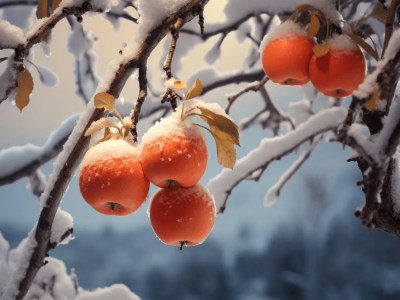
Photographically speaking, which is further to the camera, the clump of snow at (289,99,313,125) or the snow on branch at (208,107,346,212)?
the clump of snow at (289,99,313,125)

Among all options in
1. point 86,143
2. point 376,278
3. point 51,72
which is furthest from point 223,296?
point 86,143

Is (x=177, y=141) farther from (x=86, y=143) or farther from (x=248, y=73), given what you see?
(x=248, y=73)

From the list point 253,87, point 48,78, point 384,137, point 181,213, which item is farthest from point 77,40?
point 384,137

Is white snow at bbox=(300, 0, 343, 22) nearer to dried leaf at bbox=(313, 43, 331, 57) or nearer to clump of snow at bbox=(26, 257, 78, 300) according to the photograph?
dried leaf at bbox=(313, 43, 331, 57)

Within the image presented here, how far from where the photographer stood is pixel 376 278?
405 cm

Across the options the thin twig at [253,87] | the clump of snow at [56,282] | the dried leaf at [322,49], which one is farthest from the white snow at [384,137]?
the clump of snow at [56,282]

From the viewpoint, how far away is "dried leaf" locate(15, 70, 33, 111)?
0.74 metres

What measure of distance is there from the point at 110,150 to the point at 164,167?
0.21 feet

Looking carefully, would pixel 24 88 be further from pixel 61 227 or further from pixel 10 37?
pixel 61 227

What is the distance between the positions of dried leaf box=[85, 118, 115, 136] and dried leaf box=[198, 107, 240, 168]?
102 millimetres

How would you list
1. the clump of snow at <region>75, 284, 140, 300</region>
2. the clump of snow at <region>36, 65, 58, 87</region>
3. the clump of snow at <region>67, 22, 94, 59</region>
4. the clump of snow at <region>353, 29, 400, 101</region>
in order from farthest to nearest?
the clump of snow at <region>36, 65, 58, 87</region>, the clump of snow at <region>67, 22, 94, 59</region>, the clump of snow at <region>75, 284, 140, 300</region>, the clump of snow at <region>353, 29, 400, 101</region>

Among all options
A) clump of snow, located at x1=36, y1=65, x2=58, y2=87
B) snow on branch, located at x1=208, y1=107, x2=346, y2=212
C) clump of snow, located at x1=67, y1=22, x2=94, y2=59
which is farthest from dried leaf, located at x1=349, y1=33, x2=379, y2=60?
clump of snow, located at x1=36, y1=65, x2=58, y2=87

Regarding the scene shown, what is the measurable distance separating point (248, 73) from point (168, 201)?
1.33 m

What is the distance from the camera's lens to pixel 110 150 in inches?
21.6
